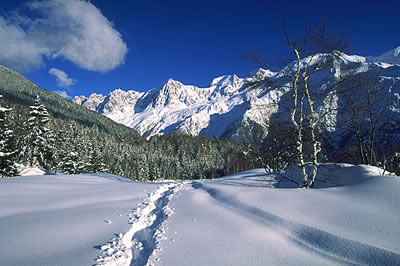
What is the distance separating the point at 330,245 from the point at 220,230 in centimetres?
157

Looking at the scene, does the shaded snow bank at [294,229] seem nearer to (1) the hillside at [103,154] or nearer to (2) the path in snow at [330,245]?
(2) the path in snow at [330,245]

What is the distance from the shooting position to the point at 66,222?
3.89m

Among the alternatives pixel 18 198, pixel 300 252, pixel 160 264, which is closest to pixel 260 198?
pixel 300 252

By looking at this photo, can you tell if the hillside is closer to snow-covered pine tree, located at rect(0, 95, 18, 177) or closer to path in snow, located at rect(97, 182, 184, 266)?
snow-covered pine tree, located at rect(0, 95, 18, 177)

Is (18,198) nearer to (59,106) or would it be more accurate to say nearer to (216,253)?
(216,253)

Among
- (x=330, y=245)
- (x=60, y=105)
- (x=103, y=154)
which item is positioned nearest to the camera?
(x=330, y=245)

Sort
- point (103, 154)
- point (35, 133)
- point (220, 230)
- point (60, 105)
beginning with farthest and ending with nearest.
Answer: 1. point (60, 105)
2. point (103, 154)
3. point (35, 133)
4. point (220, 230)

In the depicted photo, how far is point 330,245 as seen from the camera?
2.59 m

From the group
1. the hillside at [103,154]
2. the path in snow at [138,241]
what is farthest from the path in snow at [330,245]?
the hillside at [103,154]

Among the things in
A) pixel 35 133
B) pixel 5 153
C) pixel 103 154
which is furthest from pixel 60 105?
pixel 5 153

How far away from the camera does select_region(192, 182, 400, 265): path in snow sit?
7.16ft

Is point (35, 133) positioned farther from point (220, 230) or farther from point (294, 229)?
point (294, 229)

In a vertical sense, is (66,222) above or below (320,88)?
below

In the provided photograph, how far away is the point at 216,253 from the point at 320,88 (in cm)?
626
